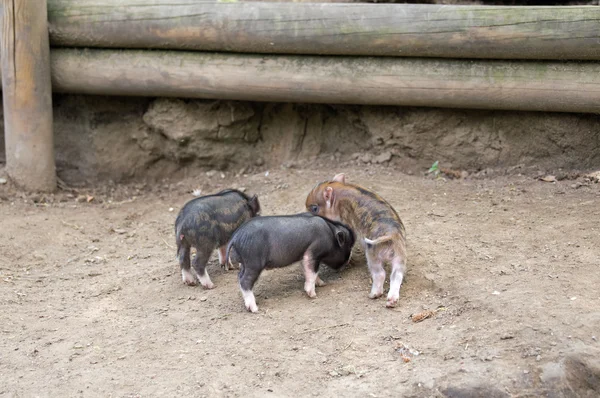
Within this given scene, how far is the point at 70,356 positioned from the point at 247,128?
12.2 feet

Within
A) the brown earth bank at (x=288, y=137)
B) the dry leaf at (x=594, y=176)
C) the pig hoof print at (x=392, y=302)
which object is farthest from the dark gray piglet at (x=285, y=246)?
the dry leaf at (x=594, y=176)

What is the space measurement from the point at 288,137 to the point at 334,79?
115 cm

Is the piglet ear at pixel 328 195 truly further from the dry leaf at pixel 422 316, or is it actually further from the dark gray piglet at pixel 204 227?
the dry leaf at pixel 422 316

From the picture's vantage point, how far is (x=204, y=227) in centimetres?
572

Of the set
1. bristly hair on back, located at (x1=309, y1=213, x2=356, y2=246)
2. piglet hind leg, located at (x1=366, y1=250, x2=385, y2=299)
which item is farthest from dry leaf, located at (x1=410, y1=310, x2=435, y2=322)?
bristly hair on back, located at (x1=309, y1=213, x2=356, y2=246)

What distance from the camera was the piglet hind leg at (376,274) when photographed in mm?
5418

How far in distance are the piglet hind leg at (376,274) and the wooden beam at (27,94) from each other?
3.74 meters

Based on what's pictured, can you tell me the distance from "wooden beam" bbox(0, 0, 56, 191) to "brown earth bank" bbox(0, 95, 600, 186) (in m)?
0.65

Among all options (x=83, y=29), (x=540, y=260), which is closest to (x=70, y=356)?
(x=540, y=260)

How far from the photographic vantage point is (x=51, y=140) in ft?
25.5

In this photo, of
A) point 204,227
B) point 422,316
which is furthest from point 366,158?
point 422,316

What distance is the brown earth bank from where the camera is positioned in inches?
290

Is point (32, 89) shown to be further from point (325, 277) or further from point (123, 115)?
point (325, 277)

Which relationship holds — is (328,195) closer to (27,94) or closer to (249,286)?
(249,286)
